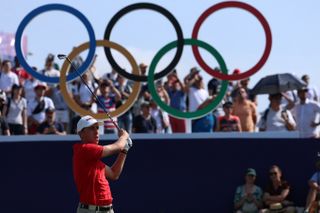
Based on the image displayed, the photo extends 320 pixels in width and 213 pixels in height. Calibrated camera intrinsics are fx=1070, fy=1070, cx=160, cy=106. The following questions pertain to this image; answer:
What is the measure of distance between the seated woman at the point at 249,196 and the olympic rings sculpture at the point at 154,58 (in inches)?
65.1

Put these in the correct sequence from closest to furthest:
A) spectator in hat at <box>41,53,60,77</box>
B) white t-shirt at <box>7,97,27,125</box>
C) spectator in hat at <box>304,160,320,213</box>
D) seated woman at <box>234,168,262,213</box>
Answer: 1. spectator in hat at <box>304,160,320,213</box>
2. seated woman at <box>234,168,262,213</box>
3. white t-shirt at <box>7,97,27,125</box>
4. spectator in hat at <box>41,53,60,77</box>

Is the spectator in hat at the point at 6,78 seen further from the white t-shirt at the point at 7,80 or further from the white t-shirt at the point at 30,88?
the white t-shirt at the point at 30,88

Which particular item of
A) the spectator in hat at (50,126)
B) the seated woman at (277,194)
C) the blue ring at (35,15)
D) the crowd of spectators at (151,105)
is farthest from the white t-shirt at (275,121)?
the spectator in hat at (50,126)

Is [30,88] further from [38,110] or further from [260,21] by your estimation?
[260,21]

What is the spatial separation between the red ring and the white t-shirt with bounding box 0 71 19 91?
339 centimetres

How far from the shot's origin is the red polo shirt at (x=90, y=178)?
11.7m

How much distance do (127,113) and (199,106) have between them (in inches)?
51.0

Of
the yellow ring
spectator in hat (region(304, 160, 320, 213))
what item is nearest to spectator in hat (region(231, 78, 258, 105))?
the yellow ring

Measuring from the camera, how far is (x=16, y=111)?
18562mm

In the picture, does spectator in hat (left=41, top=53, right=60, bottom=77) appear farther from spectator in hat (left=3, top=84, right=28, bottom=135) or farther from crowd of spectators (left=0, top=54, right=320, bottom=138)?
spectator in hat (left=3, top=84, right=28, bottom=135)

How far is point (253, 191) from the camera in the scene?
17.0m

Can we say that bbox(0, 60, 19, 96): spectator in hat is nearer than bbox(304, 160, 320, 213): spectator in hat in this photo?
No

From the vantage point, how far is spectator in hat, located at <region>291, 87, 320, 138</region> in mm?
17828

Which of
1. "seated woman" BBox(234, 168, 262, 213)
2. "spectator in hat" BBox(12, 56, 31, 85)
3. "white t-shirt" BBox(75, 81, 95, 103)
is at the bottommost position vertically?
"seated woman" BBox(234, 168, 262, 213)
